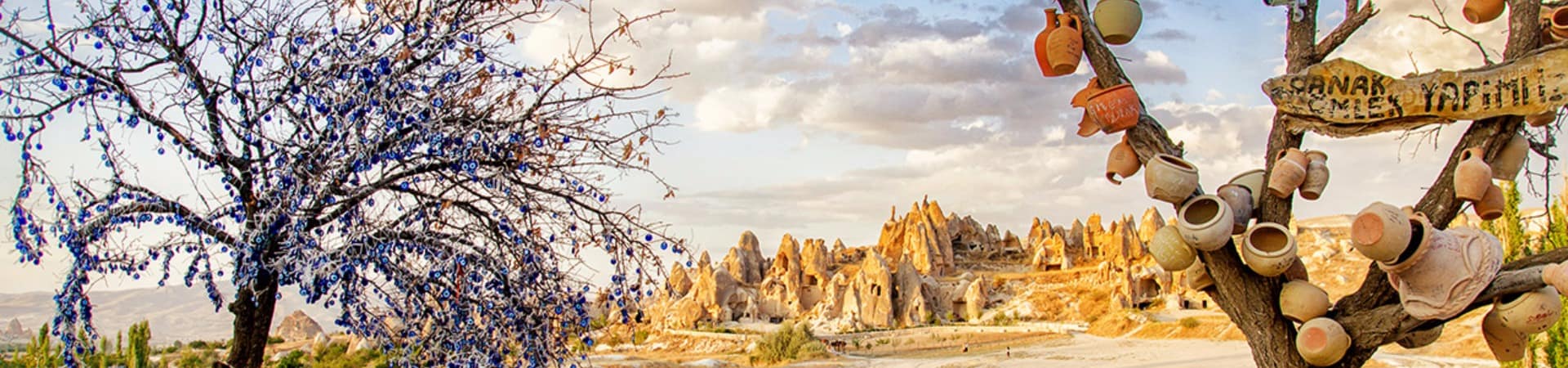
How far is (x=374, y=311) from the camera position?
15.6ft

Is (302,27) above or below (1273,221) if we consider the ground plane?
above

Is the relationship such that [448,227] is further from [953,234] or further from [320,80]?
[953,234]

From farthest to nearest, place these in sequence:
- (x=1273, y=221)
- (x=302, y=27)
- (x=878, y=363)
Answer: (x=878, y=363) → (x=1273, y=221) → (x=302, y=27)

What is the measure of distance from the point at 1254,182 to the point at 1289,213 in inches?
8.7

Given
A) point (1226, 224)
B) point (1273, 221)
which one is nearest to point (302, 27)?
point (1226, 224)

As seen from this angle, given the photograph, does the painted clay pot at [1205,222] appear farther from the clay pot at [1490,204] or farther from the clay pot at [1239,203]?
the clay pot at [1490,204]

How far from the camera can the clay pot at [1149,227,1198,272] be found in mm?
4852

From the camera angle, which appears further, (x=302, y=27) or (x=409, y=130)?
(x=302, y=27)

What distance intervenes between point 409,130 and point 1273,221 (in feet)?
13.2

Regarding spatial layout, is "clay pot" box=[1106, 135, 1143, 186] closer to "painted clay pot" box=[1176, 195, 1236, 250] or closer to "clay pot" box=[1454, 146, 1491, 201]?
"painted clay pot" box=[1176, 195, 1236, 250]

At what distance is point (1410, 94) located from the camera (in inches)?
195

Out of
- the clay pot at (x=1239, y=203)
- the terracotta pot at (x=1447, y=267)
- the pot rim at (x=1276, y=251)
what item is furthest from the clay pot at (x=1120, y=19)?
the terracotta pot at (x=1447, y=267)

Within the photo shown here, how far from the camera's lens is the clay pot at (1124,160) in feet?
16.8

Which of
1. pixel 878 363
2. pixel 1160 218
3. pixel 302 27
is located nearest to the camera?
pixel 302 27
